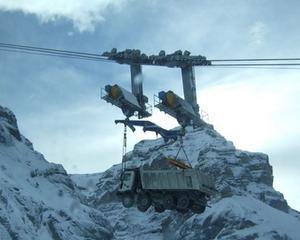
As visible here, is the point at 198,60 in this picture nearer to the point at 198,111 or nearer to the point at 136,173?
the point at 198,111

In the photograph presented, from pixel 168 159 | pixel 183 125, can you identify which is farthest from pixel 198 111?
pixel 168 159

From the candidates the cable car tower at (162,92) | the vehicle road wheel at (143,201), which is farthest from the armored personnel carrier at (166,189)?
the cable car tower at (162,92)

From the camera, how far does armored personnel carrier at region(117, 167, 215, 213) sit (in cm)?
5288

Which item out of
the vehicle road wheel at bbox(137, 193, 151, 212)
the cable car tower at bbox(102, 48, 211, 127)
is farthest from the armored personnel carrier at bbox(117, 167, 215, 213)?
the cable car tower at bbox(102, 48, 211, 127)

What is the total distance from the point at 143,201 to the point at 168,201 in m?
2.15

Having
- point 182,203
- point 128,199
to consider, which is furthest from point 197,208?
point 128,199

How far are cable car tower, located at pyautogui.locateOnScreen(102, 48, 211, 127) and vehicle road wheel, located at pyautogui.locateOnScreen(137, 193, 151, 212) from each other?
6.42 m

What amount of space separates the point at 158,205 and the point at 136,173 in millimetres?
3041

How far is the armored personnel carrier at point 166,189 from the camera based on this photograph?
173 feet

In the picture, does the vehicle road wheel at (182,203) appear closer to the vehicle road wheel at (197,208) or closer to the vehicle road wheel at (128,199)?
the vehicle road wheel at (197,208)

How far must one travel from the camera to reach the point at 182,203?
→ 53750 mm

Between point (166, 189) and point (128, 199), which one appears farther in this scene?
point (128, 199)

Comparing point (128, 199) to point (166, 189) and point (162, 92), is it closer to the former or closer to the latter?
point (166, 189)

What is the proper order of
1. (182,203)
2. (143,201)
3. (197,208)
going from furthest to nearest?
(143,201)
(197,208)
(182,203)
